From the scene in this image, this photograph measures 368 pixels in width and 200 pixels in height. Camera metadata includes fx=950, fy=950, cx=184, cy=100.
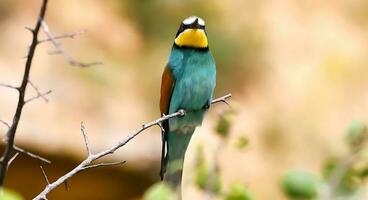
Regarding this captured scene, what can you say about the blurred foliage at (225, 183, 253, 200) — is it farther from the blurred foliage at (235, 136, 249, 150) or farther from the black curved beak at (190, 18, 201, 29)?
the black curved beak at (190, 18, 201, 29)

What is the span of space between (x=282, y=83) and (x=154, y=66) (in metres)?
0.86

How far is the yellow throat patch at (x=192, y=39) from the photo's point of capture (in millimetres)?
2164

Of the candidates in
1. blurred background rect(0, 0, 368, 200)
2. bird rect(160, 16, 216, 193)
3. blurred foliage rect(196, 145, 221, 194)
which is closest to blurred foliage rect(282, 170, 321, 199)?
blurred foliage rect(196, 145, 221, 194)

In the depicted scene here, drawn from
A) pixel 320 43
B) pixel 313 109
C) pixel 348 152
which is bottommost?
pixel 348 152

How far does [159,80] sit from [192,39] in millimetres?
3320

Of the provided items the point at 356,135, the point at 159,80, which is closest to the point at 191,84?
the point at 356,135

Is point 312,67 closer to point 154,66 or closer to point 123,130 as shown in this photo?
point 154,66

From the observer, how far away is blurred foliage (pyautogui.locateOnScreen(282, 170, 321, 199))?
0.73 meters

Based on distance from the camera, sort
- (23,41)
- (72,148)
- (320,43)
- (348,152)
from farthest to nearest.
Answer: (320,43) < (23,41) < (72,148) < (348,152)

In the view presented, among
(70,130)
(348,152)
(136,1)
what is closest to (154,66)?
(136,1)

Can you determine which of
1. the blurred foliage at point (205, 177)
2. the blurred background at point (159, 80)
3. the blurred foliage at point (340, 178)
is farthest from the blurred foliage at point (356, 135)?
the blurred background at point (159, 80)

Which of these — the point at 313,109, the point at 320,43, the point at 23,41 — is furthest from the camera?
the point at 320,43

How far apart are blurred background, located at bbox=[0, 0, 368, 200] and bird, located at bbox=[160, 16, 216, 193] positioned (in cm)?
232

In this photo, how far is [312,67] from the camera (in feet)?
19.8
